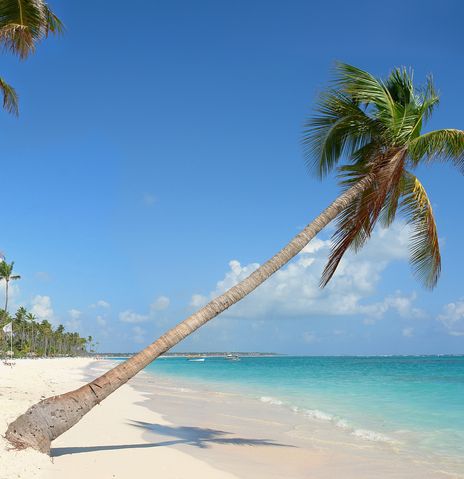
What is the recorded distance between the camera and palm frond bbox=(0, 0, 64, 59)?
9.79 metres

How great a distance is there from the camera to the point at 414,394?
25672 millimetres

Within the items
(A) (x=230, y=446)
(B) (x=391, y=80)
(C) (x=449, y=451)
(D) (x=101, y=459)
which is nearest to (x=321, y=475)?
(A) (x=230, y=446)

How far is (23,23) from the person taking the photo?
9.91m

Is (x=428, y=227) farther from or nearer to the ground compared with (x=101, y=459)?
farther from the ground

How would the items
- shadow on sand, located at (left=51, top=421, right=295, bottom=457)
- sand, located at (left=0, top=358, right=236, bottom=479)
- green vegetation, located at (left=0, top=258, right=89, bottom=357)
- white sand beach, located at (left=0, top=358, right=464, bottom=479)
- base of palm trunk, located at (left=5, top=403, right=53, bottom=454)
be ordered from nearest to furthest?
sand, located at (left=0, top=358, right=236, bottom=479)
base of palm trunk, located at (left=5, top=403, right=53, bottom=454)
white sand beach, located at (left=0, top=358, right=464, bottom=479)
shadow on sand, located at (left=51, top=421, right=295, bottom=457)
green vegetation, located at (left=0, top=258, right=89, bottom=357)

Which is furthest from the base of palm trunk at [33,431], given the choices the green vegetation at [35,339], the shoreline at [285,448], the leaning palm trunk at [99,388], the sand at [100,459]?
the green vegetation at [35,339]

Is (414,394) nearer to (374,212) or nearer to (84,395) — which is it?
(374,212)

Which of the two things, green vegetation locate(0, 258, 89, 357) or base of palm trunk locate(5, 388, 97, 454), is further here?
green vegetation locate(0, 258, 89, 357)

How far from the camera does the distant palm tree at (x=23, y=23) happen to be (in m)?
9.79

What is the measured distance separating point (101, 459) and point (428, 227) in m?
7.02

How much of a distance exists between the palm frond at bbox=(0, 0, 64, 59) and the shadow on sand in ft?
24.6

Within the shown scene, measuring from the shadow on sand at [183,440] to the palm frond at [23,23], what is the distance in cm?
749

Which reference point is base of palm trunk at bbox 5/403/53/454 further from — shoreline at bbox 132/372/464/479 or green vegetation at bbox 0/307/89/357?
green vegetation at bbox 0/307/89/357

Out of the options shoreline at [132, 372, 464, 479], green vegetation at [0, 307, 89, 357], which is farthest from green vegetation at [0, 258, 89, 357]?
shoreline at [132, 372, 464, 479]
